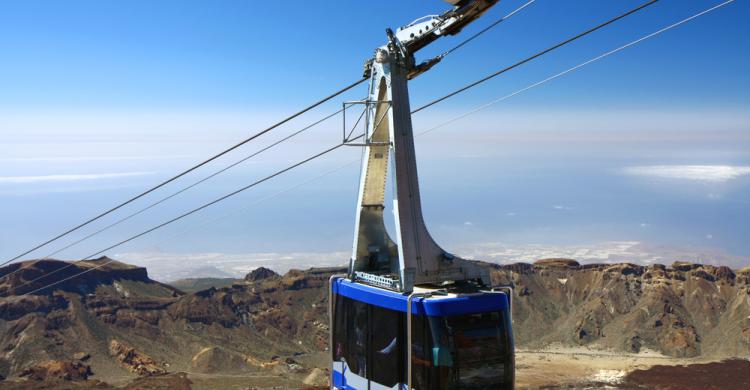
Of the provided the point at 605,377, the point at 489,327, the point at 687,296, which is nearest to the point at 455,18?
the point at 489,327

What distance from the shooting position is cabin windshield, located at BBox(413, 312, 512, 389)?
13531 millimetres

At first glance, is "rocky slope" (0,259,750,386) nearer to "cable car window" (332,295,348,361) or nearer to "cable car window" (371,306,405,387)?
"cable car window" (332,295,348,361)

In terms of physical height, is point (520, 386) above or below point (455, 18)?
below

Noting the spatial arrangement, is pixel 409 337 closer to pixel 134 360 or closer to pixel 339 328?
pixel 339 328

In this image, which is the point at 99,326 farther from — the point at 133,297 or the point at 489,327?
the point at 489,327

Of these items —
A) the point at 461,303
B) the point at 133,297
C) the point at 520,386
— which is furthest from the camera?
the point at 133,297

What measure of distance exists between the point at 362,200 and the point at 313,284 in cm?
8445

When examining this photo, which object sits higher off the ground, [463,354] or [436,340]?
[436,340]

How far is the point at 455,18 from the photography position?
14602 mm

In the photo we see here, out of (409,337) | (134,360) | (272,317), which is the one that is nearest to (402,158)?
(409,337)

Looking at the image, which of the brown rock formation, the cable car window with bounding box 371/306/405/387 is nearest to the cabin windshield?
the cable car window with bounding box 371/306/405/387

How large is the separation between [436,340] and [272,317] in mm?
81388

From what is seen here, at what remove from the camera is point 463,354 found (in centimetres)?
1362

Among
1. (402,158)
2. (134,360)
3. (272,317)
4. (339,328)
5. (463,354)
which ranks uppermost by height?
(402,158)
